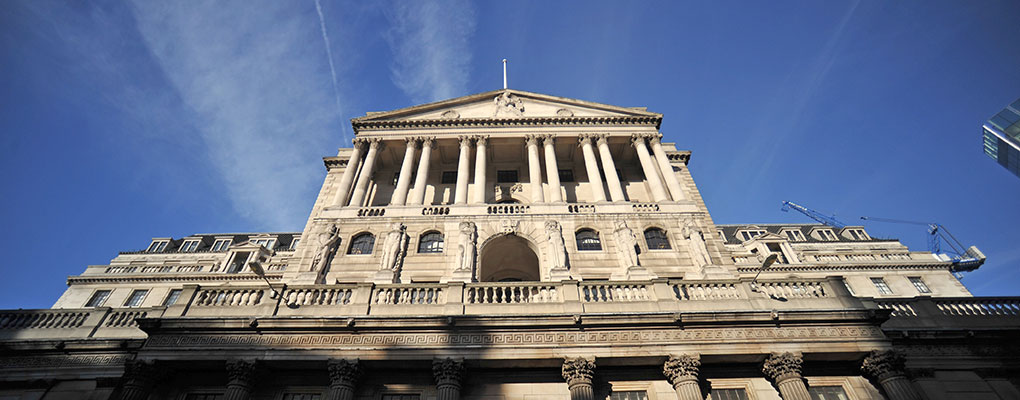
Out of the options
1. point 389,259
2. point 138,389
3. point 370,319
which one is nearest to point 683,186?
point 389,259

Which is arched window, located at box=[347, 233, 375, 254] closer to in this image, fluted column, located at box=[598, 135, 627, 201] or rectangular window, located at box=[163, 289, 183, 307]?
fluted column, located at box=[598, 135, 627, 201]

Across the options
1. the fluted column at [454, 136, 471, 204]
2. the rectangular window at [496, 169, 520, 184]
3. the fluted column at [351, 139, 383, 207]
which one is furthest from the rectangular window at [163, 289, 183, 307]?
the rectangular window at [496, 169, 520, 184]

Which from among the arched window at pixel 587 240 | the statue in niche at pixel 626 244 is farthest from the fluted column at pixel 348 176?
the statue in niche at pixel 626 244

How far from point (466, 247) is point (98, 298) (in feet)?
141

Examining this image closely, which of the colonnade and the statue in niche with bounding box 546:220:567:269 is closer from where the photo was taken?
the statue in niche with bounding box 546:220:567:269

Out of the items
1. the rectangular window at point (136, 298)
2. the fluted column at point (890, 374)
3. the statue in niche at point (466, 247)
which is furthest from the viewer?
the rectangular window at point (136, 298)

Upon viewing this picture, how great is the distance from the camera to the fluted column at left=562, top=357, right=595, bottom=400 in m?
13.1

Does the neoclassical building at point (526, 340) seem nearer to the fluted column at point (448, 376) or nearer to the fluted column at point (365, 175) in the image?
the fluted column at point (448, 376)

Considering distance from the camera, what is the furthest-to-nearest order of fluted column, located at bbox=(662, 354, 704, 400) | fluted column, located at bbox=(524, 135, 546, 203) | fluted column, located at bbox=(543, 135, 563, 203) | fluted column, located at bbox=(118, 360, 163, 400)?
fluted column, located at bbox=(524, 135, 546, 203)
fluted column, located at bbox=(543, 135, 563, 203)
fluted column, located at bbox=(118, 360, 163, 400)
fluted column, located at bbox=(662, 354, 704, 400)

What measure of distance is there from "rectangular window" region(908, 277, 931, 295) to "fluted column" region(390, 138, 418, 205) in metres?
49.9

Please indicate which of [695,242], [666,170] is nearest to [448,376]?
[695,242]

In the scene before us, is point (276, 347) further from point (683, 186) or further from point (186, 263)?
point (186, 263)

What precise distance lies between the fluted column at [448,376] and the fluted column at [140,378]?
877 cm

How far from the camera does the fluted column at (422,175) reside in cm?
2555
